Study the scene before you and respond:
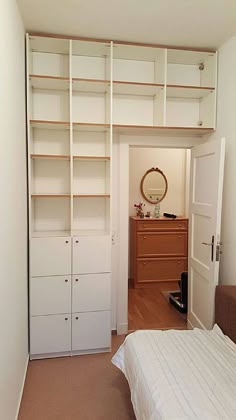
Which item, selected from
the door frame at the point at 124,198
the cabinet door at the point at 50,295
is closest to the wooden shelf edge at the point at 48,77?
the door frame at the point at 124,198

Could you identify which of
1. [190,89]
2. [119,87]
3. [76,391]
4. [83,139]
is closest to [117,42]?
[119,87]

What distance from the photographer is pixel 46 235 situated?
8.95ft

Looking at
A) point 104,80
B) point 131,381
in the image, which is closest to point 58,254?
point 131,381

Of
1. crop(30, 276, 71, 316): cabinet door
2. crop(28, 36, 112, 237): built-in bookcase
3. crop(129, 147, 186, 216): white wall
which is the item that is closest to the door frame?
crop(28, 36, 112, 237): built-in bookcase

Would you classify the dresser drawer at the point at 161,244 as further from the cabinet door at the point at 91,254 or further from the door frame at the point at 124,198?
the cabinet door at the point at 91,254

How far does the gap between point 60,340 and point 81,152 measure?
67.1 inches

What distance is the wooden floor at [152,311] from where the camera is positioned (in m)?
3.39

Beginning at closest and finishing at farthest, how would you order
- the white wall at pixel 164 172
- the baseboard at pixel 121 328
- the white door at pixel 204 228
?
the white door at pixel 204 228
the baseboard at pixel 121 328
the white wall at pixel 164 172

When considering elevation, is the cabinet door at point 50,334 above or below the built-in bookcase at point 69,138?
below

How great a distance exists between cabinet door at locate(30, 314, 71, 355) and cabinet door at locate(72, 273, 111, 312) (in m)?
0.15

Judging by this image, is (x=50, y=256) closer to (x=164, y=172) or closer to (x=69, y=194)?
(x=69, y=194)

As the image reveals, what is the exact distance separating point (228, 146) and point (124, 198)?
3.51 ft

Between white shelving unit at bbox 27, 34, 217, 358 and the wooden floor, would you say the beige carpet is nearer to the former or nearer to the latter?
white shelving unit at bbox 27, 34, 217, 358

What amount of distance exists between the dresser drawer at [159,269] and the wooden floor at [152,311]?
134 mm
